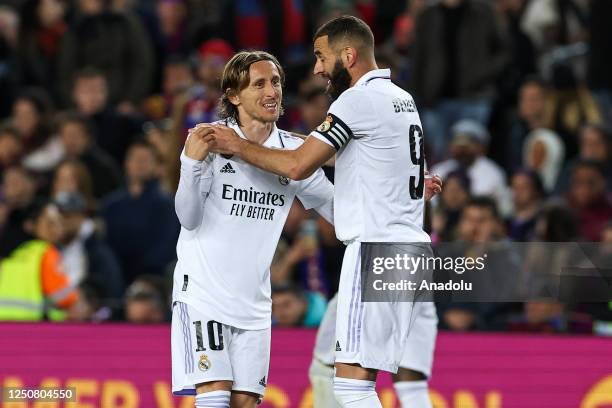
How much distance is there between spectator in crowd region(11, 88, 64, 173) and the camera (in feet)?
45.9

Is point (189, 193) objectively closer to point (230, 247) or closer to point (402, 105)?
point (230, 247)

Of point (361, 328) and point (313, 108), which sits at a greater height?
point (313, 108)

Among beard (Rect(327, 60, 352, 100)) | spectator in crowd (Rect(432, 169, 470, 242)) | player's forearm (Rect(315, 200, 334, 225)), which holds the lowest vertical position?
player's forearm (Rect(315, 200, 334, 225))

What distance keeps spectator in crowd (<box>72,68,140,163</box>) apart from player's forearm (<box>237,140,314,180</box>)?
738cm

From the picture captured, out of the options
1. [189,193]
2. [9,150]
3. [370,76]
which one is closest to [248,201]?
[189,193]

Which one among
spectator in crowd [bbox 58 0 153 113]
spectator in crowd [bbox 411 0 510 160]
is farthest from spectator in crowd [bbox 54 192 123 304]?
spectator in crowd [bbox 411 0 510 160]

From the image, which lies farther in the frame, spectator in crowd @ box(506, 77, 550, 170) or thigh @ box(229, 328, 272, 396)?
spectator in crowd @ box(506, 77, 550, 170)

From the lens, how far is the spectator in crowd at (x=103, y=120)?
46.7 feet

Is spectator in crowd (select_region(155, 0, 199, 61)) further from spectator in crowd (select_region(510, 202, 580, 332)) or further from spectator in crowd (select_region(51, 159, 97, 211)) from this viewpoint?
spectator in crowd (select_region(510, 202, 580, 332))

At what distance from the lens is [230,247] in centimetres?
711

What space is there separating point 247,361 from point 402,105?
5.07 feet

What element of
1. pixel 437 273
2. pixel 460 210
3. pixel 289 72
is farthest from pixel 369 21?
pixel 437 273

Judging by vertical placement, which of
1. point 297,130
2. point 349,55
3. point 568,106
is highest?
point 568,106

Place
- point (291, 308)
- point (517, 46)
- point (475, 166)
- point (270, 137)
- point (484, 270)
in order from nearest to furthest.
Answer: point (270, 137) < point (484, 270) < point (291, 308) < point (475, 166) < point (517, 46)
